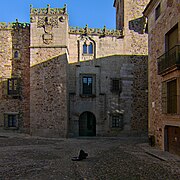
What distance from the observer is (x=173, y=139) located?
10289 mm

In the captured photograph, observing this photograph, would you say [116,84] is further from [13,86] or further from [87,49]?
[13,86]

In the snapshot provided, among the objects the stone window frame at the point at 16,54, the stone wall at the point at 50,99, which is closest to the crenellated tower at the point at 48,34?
the stone wall at the point at 50,99

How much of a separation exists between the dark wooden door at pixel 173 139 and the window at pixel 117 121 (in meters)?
8.06

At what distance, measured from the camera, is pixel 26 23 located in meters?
18.5

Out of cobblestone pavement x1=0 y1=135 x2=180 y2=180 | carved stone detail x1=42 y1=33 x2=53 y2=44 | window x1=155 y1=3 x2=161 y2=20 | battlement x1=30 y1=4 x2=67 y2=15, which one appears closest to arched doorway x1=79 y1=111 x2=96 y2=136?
carved stone detail x1=42 y1=33 x2=53 y2=44

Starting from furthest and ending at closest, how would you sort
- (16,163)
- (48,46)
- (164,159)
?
(48,46) < (164,159) < (16,163)

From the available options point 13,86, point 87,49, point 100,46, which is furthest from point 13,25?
point 100,46

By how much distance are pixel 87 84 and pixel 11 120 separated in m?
6.62

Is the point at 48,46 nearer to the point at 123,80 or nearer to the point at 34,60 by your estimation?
the point at 34,60

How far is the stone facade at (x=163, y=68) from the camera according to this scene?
9.66 metres

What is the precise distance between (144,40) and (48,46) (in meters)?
7.96

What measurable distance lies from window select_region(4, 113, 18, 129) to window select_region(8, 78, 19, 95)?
1730mm

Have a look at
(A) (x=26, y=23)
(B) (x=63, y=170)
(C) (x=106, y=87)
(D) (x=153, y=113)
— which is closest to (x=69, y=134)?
(C) (x=106, y=87)

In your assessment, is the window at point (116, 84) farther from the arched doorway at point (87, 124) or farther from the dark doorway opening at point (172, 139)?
the dark doorway opening at point (172, 139)
